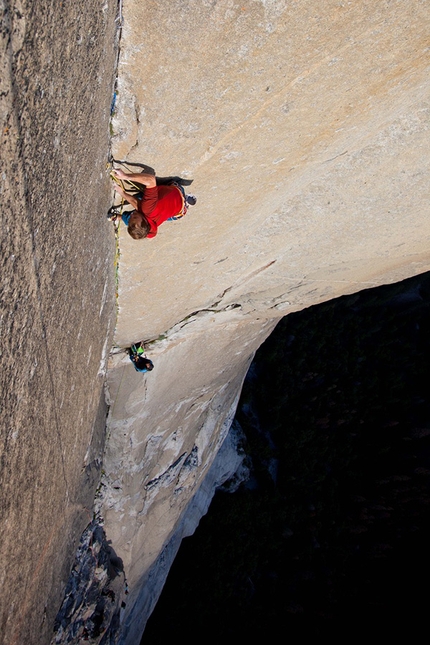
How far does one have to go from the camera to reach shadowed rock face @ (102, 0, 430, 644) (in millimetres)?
1853

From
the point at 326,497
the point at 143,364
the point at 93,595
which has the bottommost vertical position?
the point at 326,497

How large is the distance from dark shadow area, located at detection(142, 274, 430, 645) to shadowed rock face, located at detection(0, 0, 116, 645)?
7.28 m

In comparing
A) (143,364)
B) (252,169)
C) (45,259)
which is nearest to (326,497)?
(143,364)

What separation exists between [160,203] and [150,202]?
54 millimetres

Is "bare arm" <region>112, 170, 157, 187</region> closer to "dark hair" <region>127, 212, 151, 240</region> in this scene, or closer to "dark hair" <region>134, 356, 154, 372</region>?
"dark hair" <region>127, 212, 151, 240</region>

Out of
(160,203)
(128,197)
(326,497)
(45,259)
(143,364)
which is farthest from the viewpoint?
(326,497)

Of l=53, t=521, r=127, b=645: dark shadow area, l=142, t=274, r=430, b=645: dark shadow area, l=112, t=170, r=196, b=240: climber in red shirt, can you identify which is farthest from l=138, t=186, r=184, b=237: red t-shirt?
l=142, t=274, r=430, b=645: dark shadow area

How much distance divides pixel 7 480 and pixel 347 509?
1032 cm

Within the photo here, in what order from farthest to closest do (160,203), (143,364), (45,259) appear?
(143,364) < (160,203) < (45,259)

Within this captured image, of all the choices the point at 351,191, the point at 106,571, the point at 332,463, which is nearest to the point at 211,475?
the point at 106,571

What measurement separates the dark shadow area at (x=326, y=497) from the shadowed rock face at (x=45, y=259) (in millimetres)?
7280

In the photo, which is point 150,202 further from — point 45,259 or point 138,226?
point 45,259

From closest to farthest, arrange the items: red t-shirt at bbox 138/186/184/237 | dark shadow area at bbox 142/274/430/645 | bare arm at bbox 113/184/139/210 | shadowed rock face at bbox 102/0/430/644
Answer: shadowed rock face at bbox 102/0/430/644
red t-shirt at bbox 138/186/184/237
bare arm at bbox 113/184/139/210
dark shadow area at bbox 142/274/430/645

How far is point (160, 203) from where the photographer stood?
7.95 feet
